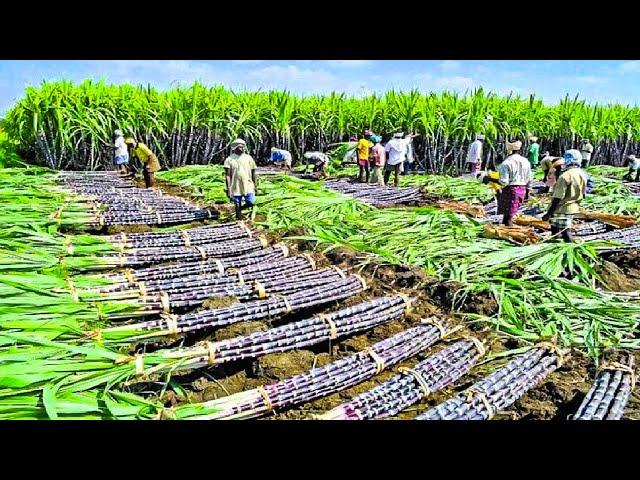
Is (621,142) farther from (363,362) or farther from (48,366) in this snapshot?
(48,366)

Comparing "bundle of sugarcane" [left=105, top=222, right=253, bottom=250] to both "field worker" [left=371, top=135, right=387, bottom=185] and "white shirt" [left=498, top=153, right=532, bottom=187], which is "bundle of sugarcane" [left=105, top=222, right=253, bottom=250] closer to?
"white shirt" [left=498, top=153, right=532, bottom=187]

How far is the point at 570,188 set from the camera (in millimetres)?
5195

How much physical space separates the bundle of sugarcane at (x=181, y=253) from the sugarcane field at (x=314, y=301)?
0.06 feet

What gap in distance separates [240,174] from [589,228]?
3.63m

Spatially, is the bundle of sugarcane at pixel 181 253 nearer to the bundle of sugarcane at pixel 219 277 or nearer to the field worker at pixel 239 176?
the bundle of sugarcane at pixel 219 277

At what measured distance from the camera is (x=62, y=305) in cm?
307

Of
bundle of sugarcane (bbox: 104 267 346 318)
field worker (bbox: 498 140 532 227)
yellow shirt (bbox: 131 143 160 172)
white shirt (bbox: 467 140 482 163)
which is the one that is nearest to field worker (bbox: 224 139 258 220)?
bundle of sugarcane (bbox: 104 267 346 318)

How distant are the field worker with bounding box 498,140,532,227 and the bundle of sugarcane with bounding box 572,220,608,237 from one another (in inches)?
25.1

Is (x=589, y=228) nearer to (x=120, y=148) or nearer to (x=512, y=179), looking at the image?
(x=512, y=179)

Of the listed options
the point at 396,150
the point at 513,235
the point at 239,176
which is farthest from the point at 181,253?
the point at 396,150

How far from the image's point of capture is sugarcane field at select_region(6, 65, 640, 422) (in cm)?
257

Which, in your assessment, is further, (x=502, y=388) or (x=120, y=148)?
(x=120, y=148)
